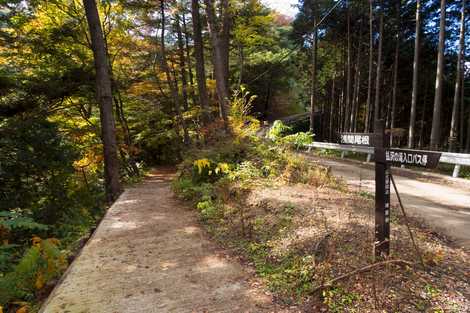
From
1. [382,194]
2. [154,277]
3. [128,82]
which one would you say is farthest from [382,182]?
[128,82]

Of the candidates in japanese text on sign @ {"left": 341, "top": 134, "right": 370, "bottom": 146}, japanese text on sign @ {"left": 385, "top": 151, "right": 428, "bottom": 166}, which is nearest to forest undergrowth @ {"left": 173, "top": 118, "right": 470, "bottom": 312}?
japanese text on sign @ {"left": 385, "top": 151, "right": 428, "bottom": 166}

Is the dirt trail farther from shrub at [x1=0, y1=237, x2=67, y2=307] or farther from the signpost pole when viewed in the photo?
the signpost pole

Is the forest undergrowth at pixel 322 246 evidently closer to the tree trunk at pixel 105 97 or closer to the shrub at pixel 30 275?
the shrub at pixel 30 275

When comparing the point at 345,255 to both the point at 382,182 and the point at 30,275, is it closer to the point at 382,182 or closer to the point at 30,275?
the point at 382,182

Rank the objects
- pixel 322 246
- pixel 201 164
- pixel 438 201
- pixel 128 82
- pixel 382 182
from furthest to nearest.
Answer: pixel 128 82 → pixel 201 164 → pixel 438 201 → pixel 322 246 → pixel 382 182

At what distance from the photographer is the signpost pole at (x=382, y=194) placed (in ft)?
10.1

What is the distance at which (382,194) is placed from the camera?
3.12m

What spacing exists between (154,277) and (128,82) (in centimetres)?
1307

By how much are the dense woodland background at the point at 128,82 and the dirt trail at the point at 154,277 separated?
0.58 metres

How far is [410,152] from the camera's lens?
2799 mm

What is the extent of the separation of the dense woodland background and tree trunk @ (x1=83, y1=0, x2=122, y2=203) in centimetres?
3

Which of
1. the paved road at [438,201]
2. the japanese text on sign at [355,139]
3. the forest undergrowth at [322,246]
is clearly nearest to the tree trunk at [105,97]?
the forest undergrowth at [322,246]

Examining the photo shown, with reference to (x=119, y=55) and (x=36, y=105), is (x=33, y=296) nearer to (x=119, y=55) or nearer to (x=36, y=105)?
(x=36, y=105)

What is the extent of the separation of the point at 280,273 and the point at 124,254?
2.24 m
